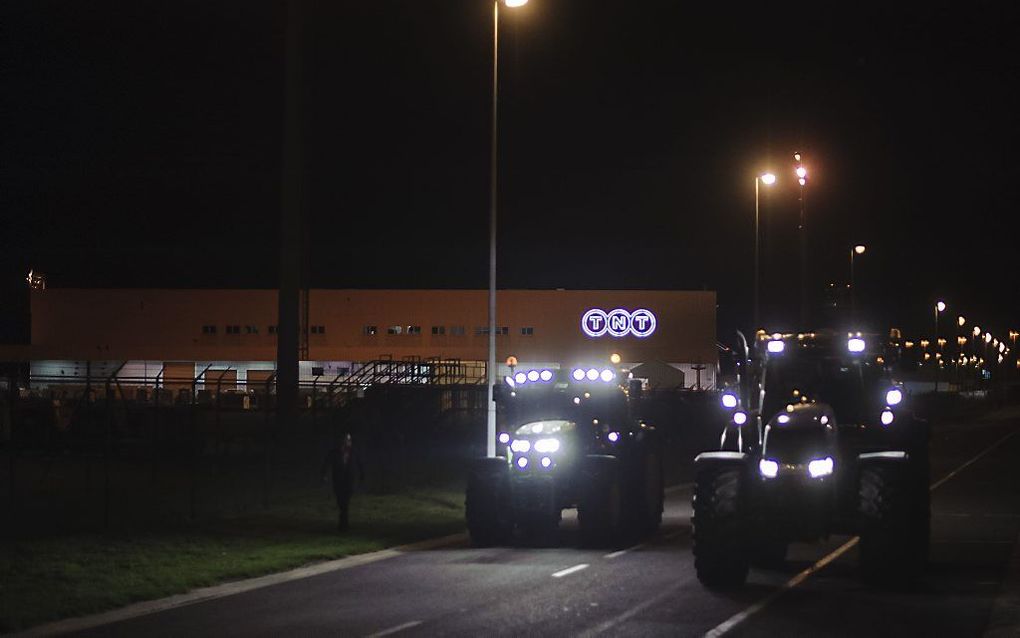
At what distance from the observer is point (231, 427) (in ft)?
163

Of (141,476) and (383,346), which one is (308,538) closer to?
(141,476)

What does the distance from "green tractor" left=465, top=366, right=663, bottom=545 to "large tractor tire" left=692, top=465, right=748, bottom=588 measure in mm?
4997

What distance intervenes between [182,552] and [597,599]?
7.82m

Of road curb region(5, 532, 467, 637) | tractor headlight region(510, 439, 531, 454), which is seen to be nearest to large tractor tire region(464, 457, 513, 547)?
tractor headlight region(510, 439, 531, 454)

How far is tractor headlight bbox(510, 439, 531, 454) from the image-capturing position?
23.0 m

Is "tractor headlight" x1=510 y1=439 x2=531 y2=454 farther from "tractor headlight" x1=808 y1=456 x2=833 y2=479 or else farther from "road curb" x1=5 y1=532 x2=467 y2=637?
"tractor headlight" x1=808 y1=456 x2=833 y2=479

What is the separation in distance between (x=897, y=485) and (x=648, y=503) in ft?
23.6

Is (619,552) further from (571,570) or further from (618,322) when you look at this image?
(618,322)

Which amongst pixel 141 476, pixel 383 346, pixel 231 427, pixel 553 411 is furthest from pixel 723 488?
pixel 383 346

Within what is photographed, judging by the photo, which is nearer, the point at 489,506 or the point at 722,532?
the point at 722,532

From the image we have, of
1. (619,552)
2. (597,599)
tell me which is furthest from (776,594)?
(619,552)

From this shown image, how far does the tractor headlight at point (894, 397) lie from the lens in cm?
1861

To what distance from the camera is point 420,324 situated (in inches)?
3209

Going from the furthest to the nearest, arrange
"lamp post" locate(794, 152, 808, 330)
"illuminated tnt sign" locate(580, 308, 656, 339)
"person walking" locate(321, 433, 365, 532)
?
1. "illuminated tnt sign" locate(580, 308, 656, 339)
2. "lamp post" locate(794, 152, 808, 330)
3. "person walking" locate(321, 433, 365, 532)
